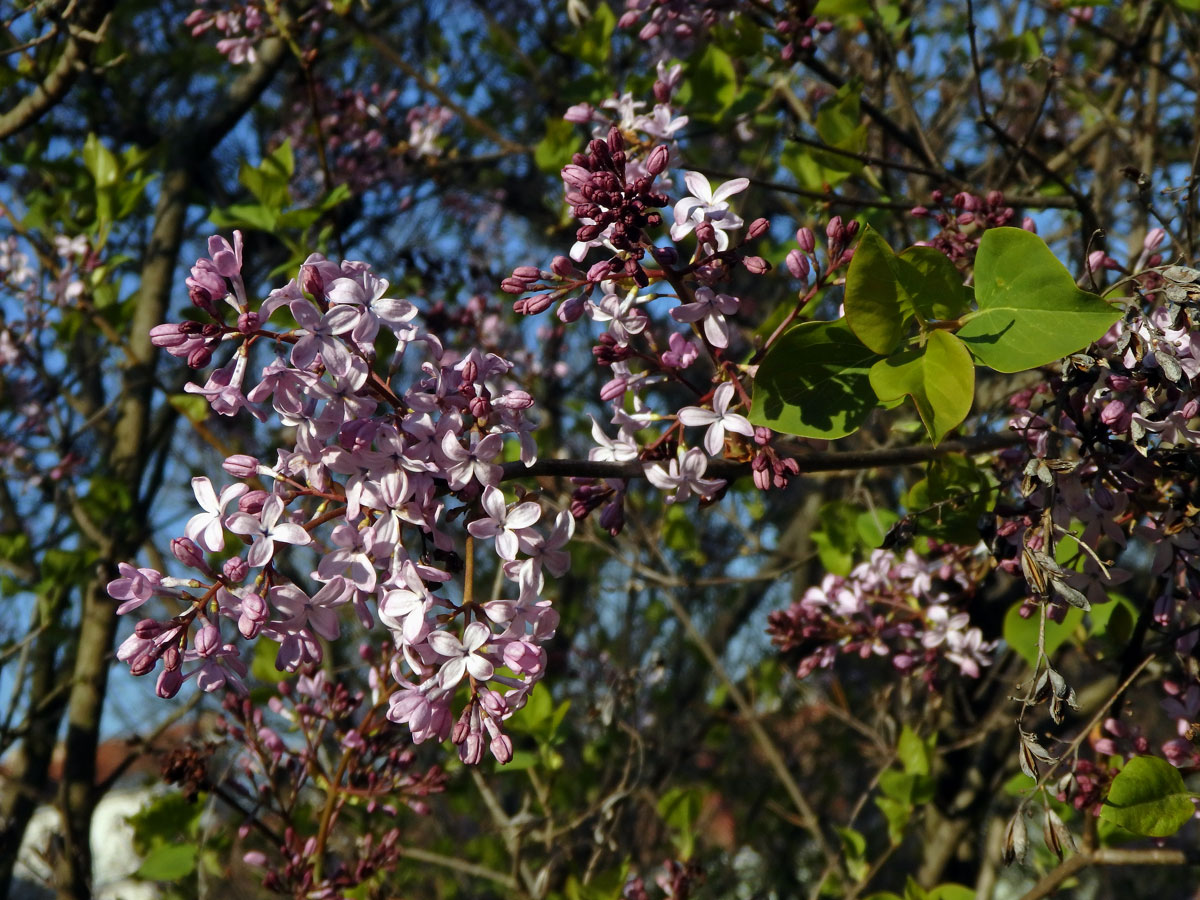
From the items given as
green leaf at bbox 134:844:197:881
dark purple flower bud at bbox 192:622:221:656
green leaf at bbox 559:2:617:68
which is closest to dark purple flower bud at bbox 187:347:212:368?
dark purple flower bud at bbox 192:622:221:656

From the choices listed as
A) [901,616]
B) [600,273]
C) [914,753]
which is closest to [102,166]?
[600,273]

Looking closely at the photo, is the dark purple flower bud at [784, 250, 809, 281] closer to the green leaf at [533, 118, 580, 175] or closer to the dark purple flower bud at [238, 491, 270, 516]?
the dark purple flower bud at [238, 491, 270, 516]

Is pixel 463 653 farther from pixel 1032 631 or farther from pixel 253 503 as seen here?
pixel 1032 631

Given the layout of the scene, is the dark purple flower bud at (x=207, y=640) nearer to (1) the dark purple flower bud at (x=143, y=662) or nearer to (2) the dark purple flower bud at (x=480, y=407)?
(1) the dark purple flower bud at (x=143, y=662)

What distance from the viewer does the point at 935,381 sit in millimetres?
1344

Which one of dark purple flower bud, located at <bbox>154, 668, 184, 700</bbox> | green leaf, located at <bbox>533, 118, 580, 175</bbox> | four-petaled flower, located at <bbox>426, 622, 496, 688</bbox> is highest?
green leaf, located at <bbox>533, 118, 580, 175</bbox>

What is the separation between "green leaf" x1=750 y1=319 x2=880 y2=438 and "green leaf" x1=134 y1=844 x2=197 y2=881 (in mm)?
2136

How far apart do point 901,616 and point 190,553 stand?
185cm

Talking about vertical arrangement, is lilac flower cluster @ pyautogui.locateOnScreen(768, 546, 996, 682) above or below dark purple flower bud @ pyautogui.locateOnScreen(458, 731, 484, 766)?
below

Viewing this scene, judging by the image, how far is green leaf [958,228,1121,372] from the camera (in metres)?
1.30

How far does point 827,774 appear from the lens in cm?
585

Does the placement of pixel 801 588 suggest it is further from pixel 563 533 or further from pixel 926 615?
pixel 563 533

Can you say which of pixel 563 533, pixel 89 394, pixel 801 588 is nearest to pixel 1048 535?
pixel 563 533

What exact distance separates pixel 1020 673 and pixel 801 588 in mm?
1670
